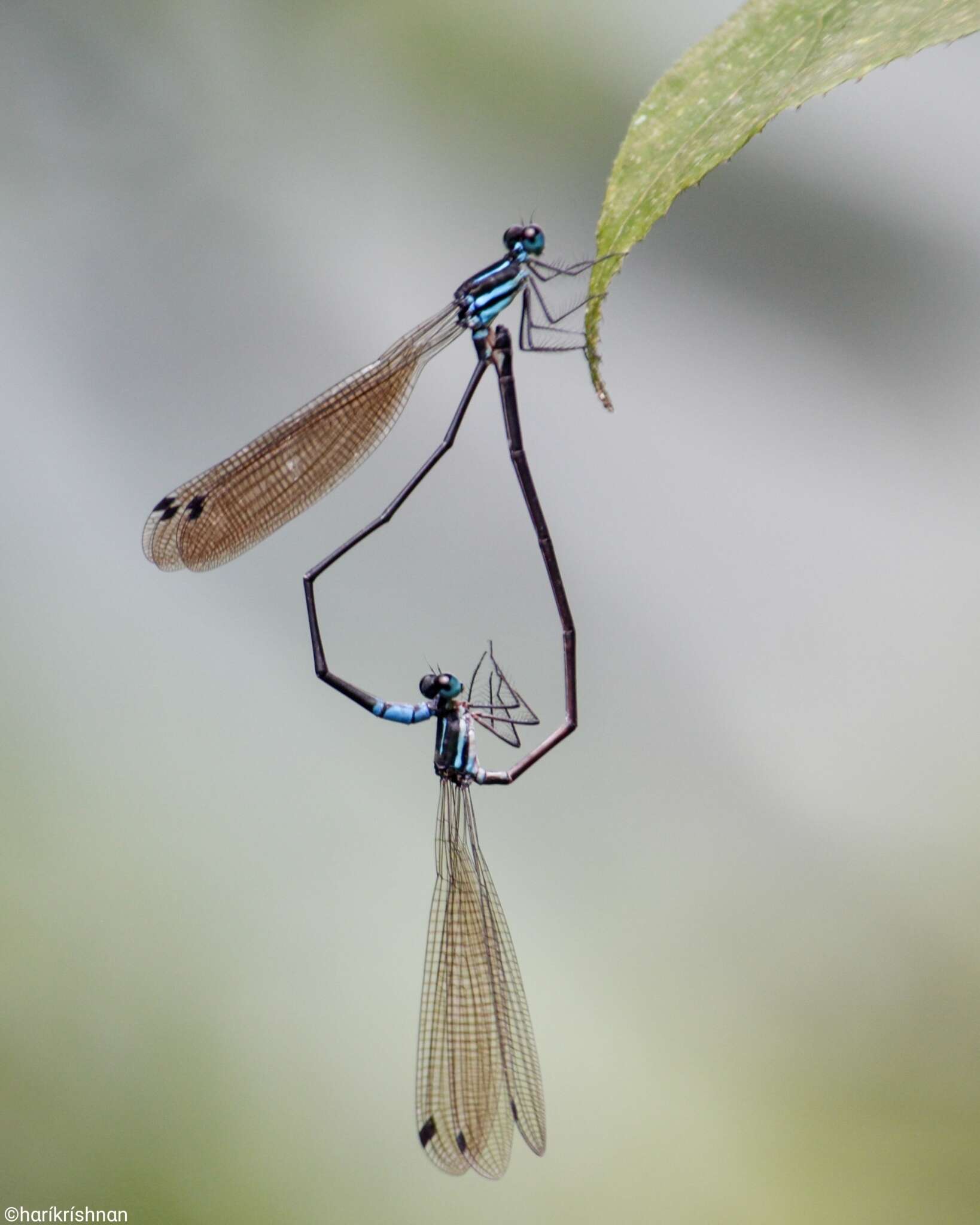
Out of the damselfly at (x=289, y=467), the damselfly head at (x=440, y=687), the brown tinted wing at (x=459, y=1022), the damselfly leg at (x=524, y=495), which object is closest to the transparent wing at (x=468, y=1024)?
the brown tinted wing at (x=459, y=1022)

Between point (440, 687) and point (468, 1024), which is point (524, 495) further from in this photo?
point (468, 1024)

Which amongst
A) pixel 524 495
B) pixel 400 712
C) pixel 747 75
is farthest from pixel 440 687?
pixel 747 75

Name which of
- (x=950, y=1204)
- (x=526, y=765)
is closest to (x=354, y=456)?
(x=526, y=765)

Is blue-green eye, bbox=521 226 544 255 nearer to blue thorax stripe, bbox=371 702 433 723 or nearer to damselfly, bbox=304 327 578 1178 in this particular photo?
damselfly, bbox=304 327 578 1178

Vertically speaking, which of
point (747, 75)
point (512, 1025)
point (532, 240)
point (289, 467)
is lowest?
point (512, 1025)

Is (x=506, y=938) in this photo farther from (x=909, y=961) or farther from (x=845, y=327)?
(x=845, y=327)

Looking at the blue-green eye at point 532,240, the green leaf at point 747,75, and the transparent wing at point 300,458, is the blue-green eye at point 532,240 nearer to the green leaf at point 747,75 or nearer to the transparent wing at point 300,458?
the transparent wing at point 300,458

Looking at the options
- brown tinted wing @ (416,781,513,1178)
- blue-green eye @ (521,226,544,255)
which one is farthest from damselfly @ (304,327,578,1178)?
blue-green eye @ (521,226,544,255)
